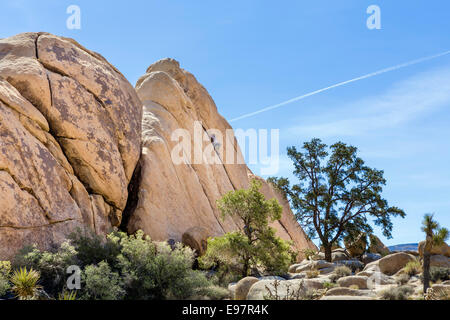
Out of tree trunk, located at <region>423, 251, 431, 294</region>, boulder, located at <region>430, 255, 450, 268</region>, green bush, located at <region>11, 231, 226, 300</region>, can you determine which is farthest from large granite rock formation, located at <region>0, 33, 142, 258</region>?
boulder, located at <region>430, 255, 450, 268</region>

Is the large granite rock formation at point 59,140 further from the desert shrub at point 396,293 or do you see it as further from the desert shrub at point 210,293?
the desert shrub at point 396,293

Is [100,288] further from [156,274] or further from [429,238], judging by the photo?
[429,238]

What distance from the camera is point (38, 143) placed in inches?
611

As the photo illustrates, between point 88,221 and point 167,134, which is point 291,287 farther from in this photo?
point 167,134

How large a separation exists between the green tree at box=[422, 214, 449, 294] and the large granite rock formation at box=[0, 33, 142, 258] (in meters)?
13.0

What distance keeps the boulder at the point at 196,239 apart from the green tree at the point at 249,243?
117 cm

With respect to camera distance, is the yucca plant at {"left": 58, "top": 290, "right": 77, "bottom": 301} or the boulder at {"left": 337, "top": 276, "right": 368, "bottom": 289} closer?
the yucca plant at {"left": 58, "top": 290, "right": 77, "bottom": 301}

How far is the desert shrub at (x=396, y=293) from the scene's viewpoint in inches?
519

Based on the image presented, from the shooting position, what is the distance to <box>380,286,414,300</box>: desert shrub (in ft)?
43.2

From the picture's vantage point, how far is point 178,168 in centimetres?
2362

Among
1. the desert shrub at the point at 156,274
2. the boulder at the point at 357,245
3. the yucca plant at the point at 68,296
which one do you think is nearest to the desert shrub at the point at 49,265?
the yucca plant at the point at 68,296

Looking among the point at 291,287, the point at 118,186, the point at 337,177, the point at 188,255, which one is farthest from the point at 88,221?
the point at 337,177

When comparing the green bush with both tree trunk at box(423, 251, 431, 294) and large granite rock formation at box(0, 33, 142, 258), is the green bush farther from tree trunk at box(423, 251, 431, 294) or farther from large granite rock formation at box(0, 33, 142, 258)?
tree trunk at box(423, 251, 431, 294)
